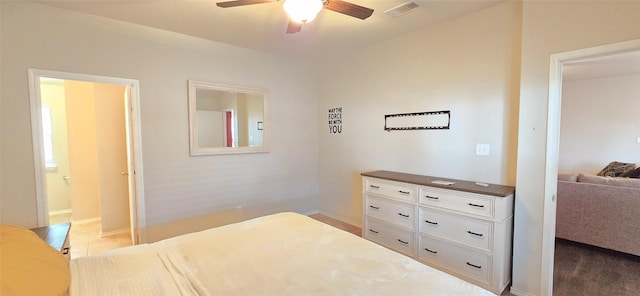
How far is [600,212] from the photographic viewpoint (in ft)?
10.0

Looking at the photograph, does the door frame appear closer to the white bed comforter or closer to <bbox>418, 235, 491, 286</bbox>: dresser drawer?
the white bed comforter

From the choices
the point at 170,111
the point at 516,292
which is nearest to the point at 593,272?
the point at 516,292


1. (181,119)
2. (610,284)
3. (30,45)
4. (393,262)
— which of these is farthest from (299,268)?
(30,45)

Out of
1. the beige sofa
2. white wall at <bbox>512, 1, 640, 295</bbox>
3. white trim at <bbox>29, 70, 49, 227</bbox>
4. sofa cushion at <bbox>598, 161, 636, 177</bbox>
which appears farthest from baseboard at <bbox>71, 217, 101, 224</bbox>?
sofa cushion at <bbox>598, 161, 636, 177</bbox>

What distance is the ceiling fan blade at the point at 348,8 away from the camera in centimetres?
191

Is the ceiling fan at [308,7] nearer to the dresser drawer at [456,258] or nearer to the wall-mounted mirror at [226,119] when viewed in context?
the wall-mounted mirror at [226,119]

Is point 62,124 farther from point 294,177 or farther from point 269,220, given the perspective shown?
point 269,220

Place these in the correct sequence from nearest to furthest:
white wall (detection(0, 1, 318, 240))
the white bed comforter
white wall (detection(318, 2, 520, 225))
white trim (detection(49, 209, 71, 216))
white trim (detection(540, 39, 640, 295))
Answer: the white bed comforter → white trim (detection(540, 39, 640, 295)) → white wall (detection(0, 1, 318, 240)) → white wall (detection(318, 2, 520, 225)) → white trim (detection(49, 209, 71, 216))

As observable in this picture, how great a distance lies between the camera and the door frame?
8.33ft

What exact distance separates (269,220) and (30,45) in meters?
2.62

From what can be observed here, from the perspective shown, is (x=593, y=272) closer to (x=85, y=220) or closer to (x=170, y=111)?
(x=170, y=111)

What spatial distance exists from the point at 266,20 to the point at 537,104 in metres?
2.50

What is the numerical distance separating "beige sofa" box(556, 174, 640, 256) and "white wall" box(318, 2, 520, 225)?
1.35 metres

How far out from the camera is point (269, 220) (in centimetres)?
222
